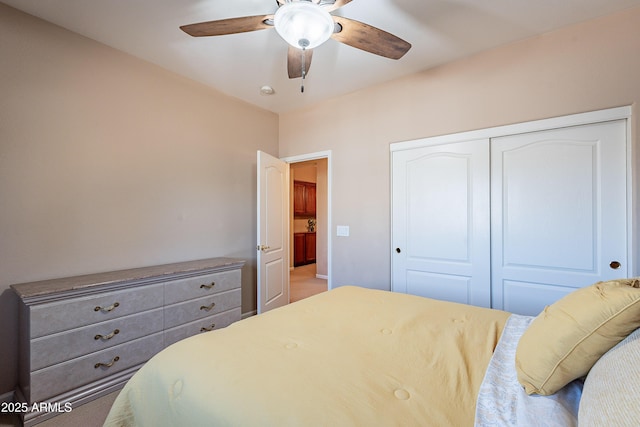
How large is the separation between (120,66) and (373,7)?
216 centimetres

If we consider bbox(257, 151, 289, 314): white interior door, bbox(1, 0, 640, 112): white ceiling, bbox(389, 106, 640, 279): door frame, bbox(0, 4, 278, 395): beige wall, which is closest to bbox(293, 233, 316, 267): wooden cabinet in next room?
bbox(257, 151, 289, 314): white interior door

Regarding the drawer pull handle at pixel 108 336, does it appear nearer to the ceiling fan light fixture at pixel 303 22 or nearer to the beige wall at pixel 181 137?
the beige wall at pixel 181 137

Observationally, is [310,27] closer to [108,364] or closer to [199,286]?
[199,286]

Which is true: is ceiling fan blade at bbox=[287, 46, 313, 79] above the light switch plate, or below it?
above

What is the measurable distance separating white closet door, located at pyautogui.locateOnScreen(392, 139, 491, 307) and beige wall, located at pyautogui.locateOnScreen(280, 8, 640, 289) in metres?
0.16

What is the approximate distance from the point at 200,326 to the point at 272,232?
1.33 m

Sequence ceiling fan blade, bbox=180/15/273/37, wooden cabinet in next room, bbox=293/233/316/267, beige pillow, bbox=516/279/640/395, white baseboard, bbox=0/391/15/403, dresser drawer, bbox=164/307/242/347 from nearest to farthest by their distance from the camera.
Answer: beige pillow, bbox=516/279/640/395, ceiling fan blade, bbox=180/15/273/37, white baseboard, bbox=0/391/15/403, dresser drawer, bbox=164/307/242/347, wooden cabinet in next room, bbox=293/233/316/267

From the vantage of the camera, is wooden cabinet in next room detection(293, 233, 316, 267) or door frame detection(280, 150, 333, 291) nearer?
door frame detection(280, 150, 333, 291)

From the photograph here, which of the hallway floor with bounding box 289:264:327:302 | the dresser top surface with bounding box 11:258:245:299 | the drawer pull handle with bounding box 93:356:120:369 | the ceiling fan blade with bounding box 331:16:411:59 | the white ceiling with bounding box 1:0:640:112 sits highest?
the white ceiling with bounding box 1:0:640:112

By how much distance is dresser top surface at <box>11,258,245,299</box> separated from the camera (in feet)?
5.98

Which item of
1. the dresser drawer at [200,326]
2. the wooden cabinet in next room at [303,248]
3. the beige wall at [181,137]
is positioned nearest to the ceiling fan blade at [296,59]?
the beige wall at [181,137]

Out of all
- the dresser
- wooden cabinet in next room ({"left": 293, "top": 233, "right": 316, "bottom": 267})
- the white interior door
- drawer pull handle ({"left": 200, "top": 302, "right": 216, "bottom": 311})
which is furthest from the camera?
wooden cabinet in next room ({"left": 293, "top": 233, "right": 316, "bottom": 267})

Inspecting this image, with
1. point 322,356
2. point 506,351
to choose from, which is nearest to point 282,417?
point 322,356

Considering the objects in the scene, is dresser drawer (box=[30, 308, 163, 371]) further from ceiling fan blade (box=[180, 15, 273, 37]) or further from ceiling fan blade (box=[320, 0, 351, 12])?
ceiling fan blade (box=[320, 0, 351, 12])
